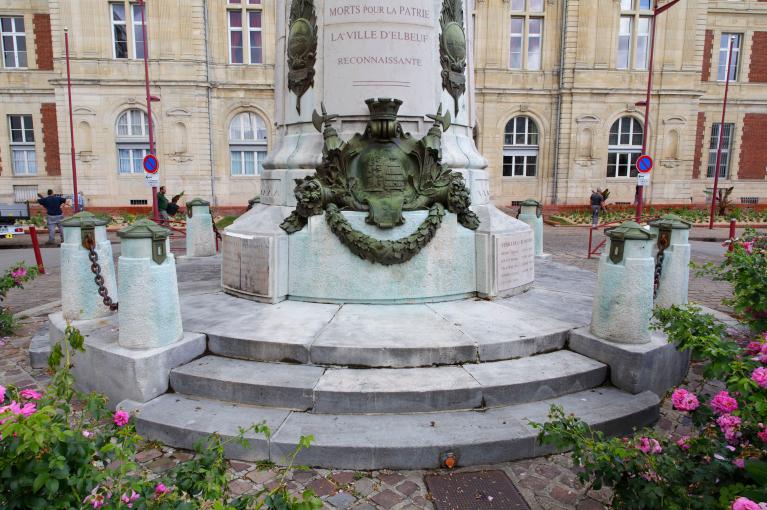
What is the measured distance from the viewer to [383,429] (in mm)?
3936

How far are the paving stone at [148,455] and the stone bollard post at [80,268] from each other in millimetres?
2167

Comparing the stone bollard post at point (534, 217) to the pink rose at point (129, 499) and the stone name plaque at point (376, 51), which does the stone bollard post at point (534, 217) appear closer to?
the stone name plaque at point (376, 51)

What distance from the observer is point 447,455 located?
12.2 feet

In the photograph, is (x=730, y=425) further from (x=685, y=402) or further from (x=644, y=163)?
(x=644, y=163)

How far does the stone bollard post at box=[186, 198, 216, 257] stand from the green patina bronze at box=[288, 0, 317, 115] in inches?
161

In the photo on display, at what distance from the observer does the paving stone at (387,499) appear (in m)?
3.33

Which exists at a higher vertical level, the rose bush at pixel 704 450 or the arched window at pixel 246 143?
the arched window at pixel 246 143

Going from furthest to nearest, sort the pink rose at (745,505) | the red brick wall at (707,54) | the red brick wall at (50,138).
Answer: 1. the red brick wall at (707,54)
2. the red brick wall at (50,138)
3. the pink rose at (745,505)

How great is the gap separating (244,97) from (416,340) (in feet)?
90.0

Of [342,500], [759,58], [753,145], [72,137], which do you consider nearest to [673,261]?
[342,500]

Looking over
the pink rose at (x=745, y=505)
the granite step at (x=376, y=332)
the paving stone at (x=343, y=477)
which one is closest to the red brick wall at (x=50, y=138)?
the granite step at (x=376, y=332)

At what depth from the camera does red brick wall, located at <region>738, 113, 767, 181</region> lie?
114 feet

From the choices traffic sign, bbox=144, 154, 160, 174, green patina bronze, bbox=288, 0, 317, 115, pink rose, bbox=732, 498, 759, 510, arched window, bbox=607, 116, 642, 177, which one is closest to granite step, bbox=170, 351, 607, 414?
pink rose, bbox=732, 498, 759, 510

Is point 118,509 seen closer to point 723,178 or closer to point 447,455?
point 447,455
